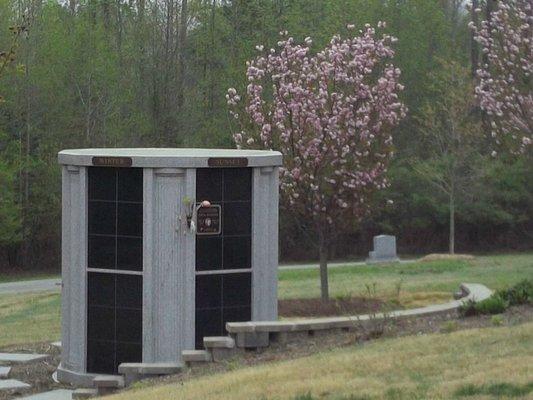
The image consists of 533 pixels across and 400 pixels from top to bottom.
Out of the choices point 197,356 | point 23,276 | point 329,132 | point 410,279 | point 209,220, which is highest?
point 329,132

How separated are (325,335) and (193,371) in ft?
5.23

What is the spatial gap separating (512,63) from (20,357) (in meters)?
11.2

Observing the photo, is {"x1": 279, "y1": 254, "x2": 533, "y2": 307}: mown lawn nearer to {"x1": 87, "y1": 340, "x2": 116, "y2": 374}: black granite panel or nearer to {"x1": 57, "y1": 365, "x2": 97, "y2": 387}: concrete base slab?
{"x1": 87, "y1": 340, "x2": 116, "y2": 374}: black granite panel

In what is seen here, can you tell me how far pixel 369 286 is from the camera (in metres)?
21.9

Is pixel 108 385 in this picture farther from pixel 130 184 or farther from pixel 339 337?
pixel 339 337

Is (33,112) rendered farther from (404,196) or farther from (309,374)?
→ (309,374)

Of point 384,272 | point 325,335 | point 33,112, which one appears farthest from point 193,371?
point 33,112

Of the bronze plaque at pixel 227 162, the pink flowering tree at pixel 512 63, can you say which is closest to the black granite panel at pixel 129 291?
the bronze plaque at pixel 227 162

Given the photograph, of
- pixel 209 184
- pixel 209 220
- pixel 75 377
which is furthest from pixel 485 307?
pixel 75 377

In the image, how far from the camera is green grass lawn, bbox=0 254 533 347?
65.7 feet

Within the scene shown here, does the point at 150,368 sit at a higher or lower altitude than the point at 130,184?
lower

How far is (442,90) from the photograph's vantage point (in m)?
50.7

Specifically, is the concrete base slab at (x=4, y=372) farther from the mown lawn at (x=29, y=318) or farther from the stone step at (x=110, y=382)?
the mown lawn at (x=29, y=318)

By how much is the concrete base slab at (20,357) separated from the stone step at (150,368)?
2871 millimetres
